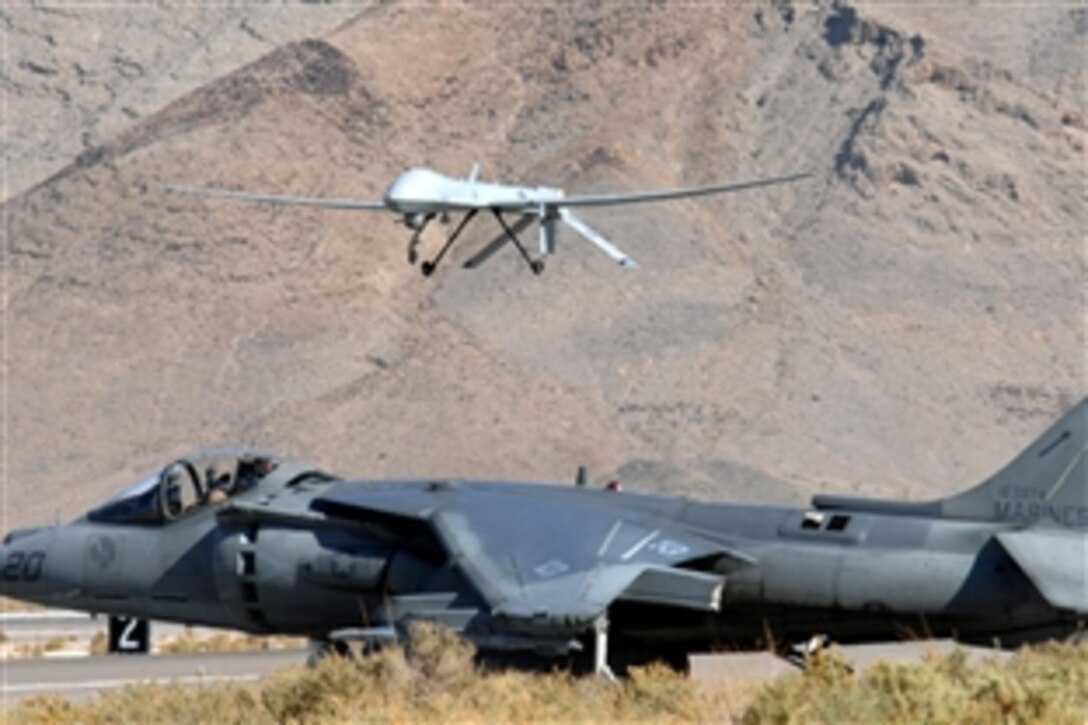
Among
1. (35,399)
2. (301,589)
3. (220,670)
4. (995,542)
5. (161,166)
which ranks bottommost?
(35,399)

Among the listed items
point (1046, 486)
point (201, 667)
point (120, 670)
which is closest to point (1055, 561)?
point (1046, 486)

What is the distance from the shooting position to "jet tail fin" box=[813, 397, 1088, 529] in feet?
67.6

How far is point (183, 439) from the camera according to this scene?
88.6m

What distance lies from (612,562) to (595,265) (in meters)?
73.6

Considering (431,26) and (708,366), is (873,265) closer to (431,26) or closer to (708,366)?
(708,366)

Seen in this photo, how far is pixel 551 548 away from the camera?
21141 millimetres

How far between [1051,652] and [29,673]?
12.1 metres

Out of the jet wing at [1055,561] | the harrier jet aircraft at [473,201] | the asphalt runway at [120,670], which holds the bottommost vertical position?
the asphalt runway at [120,670]

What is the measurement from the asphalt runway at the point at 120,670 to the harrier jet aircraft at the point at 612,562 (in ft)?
5.36

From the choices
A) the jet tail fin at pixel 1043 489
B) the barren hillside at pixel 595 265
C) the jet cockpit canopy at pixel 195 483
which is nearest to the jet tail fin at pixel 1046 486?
the jet tail fin at pixel 1043 489

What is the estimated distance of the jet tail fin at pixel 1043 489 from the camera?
2059 centimetres

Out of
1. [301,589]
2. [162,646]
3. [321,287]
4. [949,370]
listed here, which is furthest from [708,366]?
[301,589]

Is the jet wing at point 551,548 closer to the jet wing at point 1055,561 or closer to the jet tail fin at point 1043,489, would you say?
the jet tail fin at point 1043,489

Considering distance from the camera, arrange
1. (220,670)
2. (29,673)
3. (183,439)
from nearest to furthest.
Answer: (29,673) < (220,670) < (183,439)
